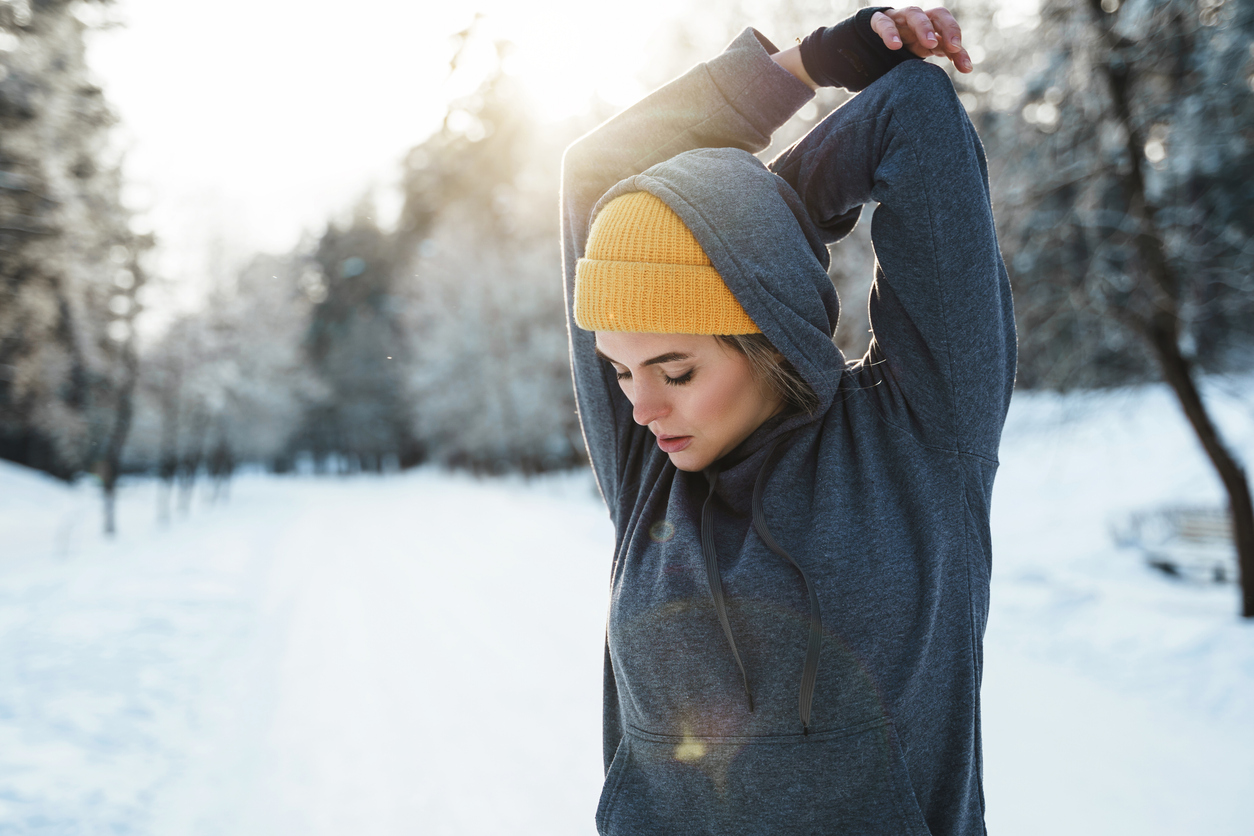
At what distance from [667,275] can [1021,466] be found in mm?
15877

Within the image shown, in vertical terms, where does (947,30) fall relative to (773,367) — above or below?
above

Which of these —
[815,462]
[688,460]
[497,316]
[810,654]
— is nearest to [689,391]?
[688,460]

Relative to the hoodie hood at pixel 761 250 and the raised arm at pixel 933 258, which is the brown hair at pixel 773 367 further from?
the raised arm at pixel 933 258

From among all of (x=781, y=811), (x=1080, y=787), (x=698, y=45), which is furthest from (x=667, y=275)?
(x=698, y=45)

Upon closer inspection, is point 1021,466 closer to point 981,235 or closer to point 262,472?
point 981,235

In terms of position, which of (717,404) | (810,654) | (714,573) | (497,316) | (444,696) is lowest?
(444,696)

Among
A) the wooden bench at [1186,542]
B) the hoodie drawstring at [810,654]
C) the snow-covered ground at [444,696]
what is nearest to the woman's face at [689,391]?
the hoodie drawstring at [810,654]

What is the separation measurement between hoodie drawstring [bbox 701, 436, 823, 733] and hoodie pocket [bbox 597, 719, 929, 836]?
0.19ft

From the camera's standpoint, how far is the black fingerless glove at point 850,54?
1214 millimetres

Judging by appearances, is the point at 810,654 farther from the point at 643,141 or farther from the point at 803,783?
the point at 643,141

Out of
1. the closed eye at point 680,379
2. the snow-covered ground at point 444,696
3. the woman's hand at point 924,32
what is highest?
the woman's hand at point 924,32

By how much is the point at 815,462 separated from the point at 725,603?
0.96 feet

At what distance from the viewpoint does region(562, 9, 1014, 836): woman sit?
1083mm

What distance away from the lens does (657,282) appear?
116 centimetres
